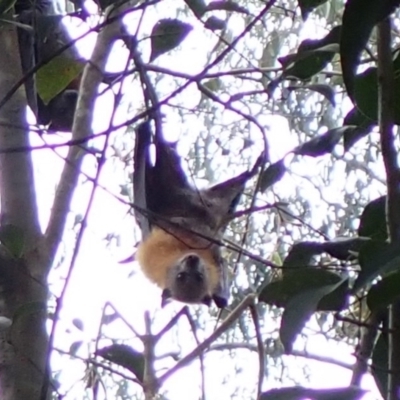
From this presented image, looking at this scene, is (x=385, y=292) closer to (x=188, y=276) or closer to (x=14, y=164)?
(x=14, y=164)

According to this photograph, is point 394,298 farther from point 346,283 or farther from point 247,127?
point 247,127

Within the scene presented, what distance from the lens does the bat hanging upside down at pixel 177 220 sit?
59.6 inches

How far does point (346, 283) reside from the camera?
516 mm

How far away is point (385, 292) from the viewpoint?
0.47m

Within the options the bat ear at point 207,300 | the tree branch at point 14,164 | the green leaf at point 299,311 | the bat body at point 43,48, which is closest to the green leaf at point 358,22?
the green leaf at point 299,311

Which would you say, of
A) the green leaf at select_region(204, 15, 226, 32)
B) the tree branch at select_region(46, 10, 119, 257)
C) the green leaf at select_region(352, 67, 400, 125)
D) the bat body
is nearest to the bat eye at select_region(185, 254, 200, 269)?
the bat body

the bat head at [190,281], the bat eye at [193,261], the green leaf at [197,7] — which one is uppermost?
the bat eye at [193,261]

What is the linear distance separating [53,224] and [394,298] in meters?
0.50

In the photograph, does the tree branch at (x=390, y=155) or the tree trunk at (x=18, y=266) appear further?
the tree trunk at (x=18, y=266)

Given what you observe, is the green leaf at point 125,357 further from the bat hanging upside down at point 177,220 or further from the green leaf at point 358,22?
the bat hanging upside down at point 177,220

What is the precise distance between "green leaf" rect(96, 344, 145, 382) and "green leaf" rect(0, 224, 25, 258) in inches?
5.6

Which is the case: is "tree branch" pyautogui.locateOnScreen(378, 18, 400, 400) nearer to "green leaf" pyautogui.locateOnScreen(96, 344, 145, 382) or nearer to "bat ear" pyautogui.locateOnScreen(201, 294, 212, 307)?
"green leaf" pyautogui.locateOnScreen(96, 344, 145, 382)

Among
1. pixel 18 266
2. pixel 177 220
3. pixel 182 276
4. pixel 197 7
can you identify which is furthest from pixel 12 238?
pixel 182 276

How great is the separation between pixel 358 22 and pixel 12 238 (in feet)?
1.49
